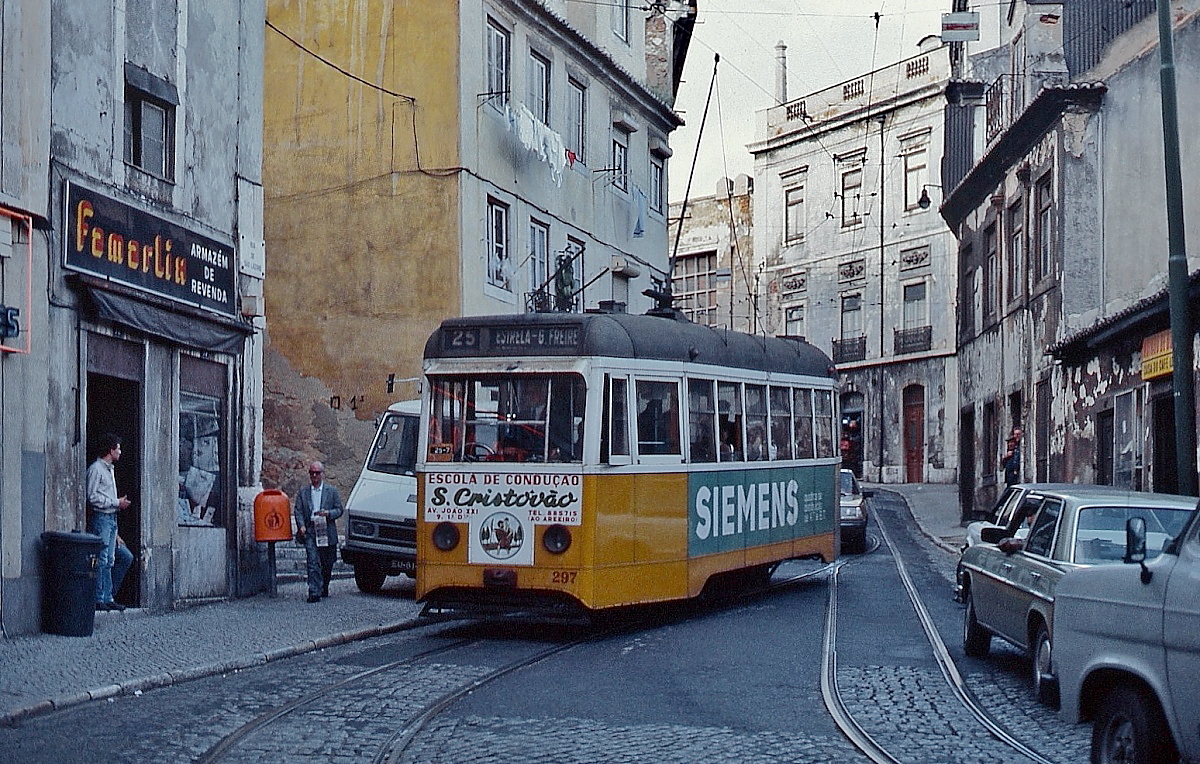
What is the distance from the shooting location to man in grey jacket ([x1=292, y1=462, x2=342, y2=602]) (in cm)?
1723

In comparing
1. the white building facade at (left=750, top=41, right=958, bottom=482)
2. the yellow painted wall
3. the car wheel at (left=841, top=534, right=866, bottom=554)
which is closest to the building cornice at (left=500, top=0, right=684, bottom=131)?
the yellow painted wall

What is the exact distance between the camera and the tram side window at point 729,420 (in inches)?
639

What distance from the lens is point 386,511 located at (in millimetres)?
18625

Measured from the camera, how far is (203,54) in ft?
56.3

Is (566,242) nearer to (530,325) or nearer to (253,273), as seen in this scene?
(253,273)

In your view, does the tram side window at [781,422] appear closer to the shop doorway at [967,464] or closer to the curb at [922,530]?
the curb at [922,530]

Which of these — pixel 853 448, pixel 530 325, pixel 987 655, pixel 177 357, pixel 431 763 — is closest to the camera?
pixel 431 763

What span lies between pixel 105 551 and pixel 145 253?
119 inches

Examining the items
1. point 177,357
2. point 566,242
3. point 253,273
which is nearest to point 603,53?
point 566,242

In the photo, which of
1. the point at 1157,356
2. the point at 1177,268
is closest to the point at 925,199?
the point at 1157,356

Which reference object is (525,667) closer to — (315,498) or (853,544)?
(315,498)

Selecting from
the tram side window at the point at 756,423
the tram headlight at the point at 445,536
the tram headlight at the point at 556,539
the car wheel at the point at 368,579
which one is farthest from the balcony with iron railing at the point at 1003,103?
the tram headlight at the point at 445,536

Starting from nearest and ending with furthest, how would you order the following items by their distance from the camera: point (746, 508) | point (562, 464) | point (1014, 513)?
point (1014, 513), point (562, 464), point (746, 508)

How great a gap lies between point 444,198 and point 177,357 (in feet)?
33.3
